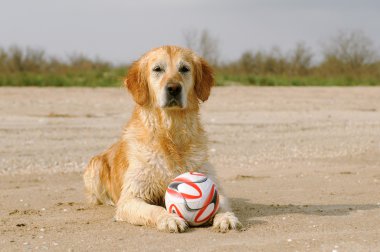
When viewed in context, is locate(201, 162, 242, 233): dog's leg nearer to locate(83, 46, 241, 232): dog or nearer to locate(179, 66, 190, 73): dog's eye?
locate(83, 46, 241, 232): dog

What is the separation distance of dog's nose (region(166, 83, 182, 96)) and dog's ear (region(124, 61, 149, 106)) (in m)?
0.57

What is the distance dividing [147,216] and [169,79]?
1.47 m

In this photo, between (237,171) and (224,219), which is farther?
(237,171)

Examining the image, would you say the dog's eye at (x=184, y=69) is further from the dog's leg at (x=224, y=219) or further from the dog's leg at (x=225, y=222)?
the dog's leg at (x=225, y=222)

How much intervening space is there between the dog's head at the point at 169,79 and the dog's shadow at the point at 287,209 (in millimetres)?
1396

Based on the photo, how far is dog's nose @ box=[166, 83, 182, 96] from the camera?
7418mm

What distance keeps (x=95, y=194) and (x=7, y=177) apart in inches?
128

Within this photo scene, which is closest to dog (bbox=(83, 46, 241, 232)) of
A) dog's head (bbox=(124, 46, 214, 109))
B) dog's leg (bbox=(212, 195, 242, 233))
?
dog's head (bbox=(124, 46, 214, 109))

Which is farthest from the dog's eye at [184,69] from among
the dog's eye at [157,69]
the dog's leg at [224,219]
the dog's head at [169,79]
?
the dog's leg at [224,219]

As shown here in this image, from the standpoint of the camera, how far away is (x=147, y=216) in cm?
714

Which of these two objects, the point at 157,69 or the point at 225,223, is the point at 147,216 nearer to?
the point at 225,223

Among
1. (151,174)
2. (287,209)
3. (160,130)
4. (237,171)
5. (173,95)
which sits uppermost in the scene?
(173,95)

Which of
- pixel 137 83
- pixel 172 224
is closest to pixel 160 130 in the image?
pixel 137 83

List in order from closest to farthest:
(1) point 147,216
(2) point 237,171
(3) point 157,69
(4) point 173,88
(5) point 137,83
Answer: (1) point 147,216 → (4) point 173,88 → (3) point 157,69 → (5) point 137,83 → (2) point 237,171
